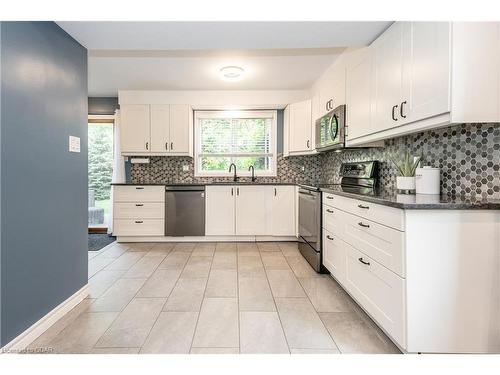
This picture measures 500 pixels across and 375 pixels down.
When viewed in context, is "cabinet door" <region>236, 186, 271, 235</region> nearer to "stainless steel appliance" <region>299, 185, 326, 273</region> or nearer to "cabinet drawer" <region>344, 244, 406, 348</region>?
"stainless steel appliance" <region>299, 185, 326, 273</region>

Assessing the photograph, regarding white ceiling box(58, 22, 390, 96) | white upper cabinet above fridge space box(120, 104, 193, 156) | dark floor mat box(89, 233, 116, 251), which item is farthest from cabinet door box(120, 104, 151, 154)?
dark floor mat box(89, 233, 116, 251)

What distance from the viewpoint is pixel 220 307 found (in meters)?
2.15

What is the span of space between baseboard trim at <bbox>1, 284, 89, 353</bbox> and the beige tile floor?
0.04 metres

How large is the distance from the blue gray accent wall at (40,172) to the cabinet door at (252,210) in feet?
7.44

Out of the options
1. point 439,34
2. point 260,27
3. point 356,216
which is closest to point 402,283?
point 356,216

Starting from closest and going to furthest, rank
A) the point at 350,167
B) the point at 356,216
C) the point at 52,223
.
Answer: the point at 52,223 → the point at 356,216 → the point at 350,167

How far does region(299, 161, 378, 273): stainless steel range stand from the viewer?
2.93 m

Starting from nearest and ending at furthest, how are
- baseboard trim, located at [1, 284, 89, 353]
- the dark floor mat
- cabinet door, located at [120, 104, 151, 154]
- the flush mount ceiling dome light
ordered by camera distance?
baseboard trim, located at [1, 284, 89, 353]
the flush mount ceiling dome light
the dark floor mat
cabinet door, located at [120, 104, 151, 154]

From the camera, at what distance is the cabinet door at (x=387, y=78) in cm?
198

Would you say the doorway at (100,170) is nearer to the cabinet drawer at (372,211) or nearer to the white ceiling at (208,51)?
the white ceiling at (208,51)

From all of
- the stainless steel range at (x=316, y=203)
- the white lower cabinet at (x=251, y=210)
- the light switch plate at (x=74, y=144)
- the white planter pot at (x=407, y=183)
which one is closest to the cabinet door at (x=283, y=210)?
the white lower cabinet at (x=251, y=210)
